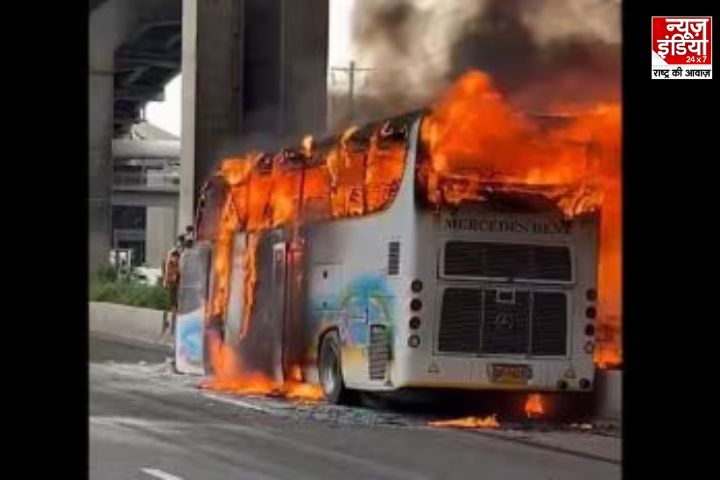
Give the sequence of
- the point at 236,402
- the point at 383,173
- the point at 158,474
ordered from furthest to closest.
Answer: the point at 236,402
the point at 383,173
the point at 158,474

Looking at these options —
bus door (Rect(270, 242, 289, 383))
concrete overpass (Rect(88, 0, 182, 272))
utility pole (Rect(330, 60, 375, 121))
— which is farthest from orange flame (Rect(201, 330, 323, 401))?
concrete overpass (Rect(88, 0, 182, 272))

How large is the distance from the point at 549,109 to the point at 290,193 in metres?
2.89

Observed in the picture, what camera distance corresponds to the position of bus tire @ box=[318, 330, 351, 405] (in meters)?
10.9

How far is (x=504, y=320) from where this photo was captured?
33.0 ft

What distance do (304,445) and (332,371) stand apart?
2.67m

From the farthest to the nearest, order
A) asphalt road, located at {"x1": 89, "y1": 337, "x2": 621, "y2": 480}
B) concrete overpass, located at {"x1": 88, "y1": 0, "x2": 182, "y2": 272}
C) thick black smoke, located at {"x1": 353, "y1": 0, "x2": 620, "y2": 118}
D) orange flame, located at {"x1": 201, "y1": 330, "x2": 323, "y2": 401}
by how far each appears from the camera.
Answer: orange flame, located at {"x1": 201, "y1": 330, "x2": 323, "y2": 401}, thick black smoke, located at {"x1": 353, "y1": 0, "x2": 620, "y2": 118}, asphalt road, located at {"x1": 89, "y1": 337, "x2": 621, "y2": 480}, concrete overpass, located at {"x1": 88, "y1": 0, "x2": 182, "y2": 272}

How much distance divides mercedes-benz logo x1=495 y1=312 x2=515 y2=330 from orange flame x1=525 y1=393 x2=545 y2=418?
723 mm

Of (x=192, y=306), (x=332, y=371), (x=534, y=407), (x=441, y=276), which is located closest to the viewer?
(x=441, y=276)

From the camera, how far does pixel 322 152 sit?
11469 mm
